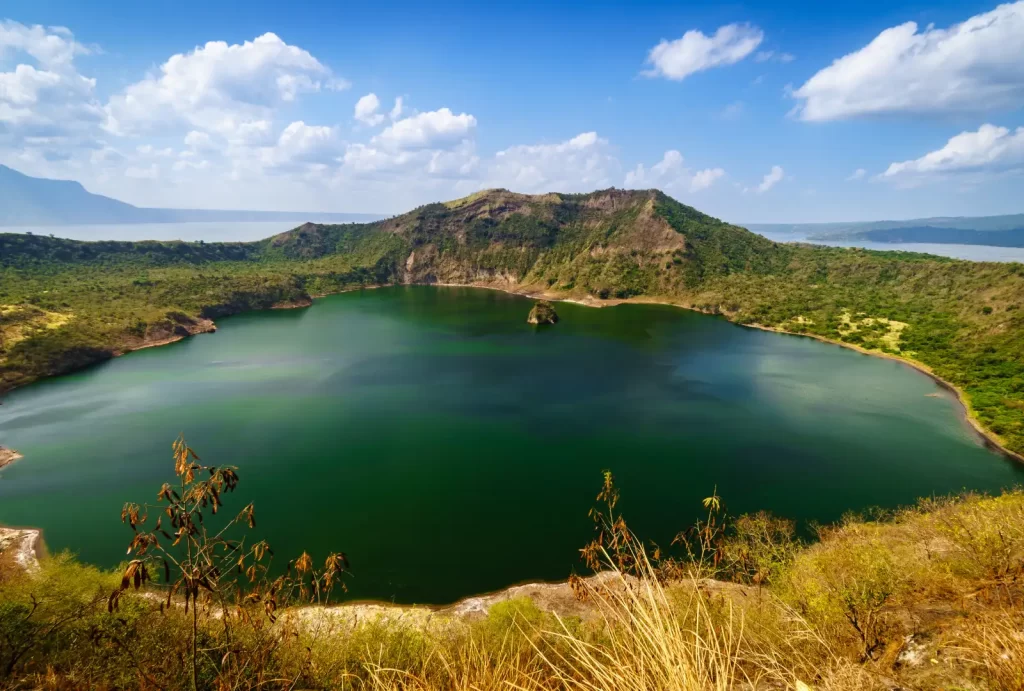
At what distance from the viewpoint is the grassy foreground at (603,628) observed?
15.1 feet

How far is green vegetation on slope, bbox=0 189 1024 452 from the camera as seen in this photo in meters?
58.4

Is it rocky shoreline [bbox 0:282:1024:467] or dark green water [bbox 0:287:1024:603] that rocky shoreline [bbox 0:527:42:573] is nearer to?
dark green water [bbox 0:287:1024:603]

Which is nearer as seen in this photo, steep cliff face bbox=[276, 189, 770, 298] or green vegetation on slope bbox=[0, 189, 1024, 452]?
green vegetation on slope bbox=[0, 189, 1024, 452]

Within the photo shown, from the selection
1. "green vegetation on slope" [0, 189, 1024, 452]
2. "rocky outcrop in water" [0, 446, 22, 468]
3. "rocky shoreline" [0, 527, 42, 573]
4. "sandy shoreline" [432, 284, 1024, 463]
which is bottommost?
"rocky shoreline" [0, 527, 42, 573]

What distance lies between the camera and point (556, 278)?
134 meters

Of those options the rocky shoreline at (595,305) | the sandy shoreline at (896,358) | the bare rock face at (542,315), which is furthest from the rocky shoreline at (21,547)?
the bare rock face at (542,315)

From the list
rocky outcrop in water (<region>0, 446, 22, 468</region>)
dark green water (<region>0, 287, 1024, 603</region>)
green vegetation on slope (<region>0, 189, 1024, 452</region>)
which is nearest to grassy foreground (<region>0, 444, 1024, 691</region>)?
dark green water (<region>0, 287, 1024, 603</region>)

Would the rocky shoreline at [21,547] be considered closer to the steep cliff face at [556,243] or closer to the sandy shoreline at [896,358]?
the sandy shoreline at [896,358]

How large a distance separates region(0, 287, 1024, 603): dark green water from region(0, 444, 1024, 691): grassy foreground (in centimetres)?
748

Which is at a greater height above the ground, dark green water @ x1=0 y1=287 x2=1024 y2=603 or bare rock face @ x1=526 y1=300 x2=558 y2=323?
bare rock face @ x1=526 y1=300 x2=558 y2=323

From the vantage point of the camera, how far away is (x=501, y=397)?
49781 mm

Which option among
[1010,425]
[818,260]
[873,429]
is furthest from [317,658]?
[818,260]

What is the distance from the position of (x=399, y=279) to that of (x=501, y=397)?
117 metres

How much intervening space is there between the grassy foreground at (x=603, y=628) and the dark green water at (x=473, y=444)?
7480 mm
